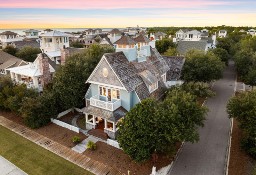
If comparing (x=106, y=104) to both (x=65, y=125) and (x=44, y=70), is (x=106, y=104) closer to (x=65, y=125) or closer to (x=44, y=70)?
(x=65, y=125)

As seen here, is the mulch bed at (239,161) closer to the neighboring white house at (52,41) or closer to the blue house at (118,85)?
the blue house at (118,85)

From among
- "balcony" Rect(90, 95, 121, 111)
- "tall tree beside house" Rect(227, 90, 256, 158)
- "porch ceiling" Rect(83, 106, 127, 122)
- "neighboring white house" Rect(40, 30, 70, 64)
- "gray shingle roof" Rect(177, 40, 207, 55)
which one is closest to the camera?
"tall tree beside house" Rect(227, 90, 256, 158)

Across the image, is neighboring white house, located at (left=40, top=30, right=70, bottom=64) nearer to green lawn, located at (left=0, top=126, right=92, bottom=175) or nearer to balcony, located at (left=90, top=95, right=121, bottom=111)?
balcony, located at (left=90, top=95, right=121, bottom=111)

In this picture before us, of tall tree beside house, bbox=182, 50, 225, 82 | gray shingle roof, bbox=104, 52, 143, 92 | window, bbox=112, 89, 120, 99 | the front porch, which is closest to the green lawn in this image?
the front porch

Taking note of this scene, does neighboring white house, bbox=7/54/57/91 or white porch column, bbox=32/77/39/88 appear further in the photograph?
white porch column, bbox=32/77/39/88

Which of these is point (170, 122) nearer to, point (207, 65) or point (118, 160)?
point (118, 160)

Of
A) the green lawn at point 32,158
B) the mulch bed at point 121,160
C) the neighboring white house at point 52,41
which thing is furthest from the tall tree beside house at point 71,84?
the neighboring white house at point 52,41

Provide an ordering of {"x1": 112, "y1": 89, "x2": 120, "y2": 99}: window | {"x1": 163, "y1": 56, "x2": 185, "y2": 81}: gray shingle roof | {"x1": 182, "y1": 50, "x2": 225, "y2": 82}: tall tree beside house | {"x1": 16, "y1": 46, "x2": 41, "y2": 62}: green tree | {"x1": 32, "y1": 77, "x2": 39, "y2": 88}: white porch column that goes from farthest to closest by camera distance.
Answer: {"x1": 16, "y1": 46, "x2": 41, "y2": 62}: green tree → {"x1": 163, "y1": 56, "x2": 185, "y2": 81}: gray shingle roof → {"x1": 182, "y1": 50, "x2": 225, "y2": 82}: tall tree beside house → {"x1": 32, "y1": 77, "x2": 39, "y2": 88}: white porch column → {"x1": 112, "y1": 89, "x2": 120, "y2": 99}: window
